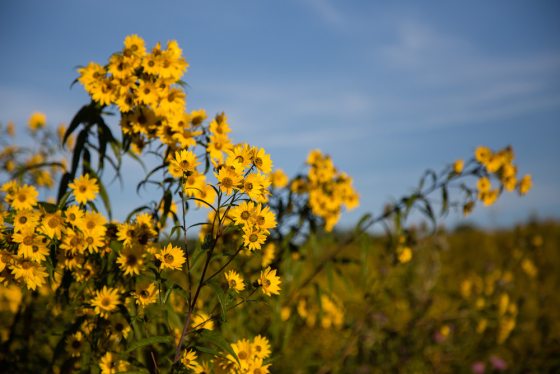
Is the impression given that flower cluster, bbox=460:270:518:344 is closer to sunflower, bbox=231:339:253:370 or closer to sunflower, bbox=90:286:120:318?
sunflower, bbox=231:339:253:370

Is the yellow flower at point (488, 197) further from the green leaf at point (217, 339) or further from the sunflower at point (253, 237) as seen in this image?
the green leaf at point (217, 339)

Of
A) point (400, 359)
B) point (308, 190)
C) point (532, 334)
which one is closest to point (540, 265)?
point (532, 334)

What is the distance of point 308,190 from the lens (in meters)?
2.90

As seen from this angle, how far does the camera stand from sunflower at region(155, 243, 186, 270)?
4.91 ft

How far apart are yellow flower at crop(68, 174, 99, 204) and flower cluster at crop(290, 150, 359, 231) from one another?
4.52 feet

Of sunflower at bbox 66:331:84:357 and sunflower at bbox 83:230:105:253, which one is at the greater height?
sunflower at bbox 83:230:105:253

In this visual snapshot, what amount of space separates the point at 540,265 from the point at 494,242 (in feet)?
13.9

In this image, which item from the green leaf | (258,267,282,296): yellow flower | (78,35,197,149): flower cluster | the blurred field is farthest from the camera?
the blurred field

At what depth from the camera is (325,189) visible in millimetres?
2924

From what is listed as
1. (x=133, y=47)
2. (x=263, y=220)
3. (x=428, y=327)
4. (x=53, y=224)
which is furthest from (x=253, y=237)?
(x=428, y=327)

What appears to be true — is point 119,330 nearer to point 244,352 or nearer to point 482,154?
point 244,352

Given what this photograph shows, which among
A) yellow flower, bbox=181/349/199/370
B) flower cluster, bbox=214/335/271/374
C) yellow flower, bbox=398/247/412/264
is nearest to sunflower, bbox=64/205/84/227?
yellow flower, bbox=181/349/199/370

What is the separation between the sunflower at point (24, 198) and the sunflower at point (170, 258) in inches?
22.6

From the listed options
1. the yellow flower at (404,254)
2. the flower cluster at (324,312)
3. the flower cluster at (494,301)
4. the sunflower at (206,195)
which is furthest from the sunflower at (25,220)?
the flower cluster at (494,301)
